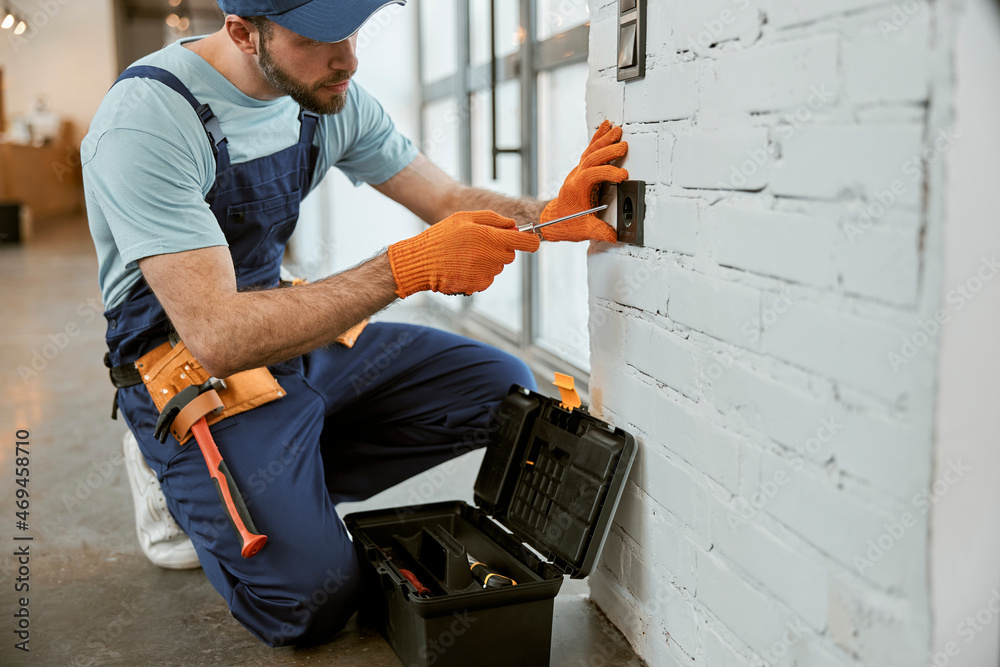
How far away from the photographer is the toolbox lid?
134 centimetres

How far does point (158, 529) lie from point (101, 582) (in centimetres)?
15

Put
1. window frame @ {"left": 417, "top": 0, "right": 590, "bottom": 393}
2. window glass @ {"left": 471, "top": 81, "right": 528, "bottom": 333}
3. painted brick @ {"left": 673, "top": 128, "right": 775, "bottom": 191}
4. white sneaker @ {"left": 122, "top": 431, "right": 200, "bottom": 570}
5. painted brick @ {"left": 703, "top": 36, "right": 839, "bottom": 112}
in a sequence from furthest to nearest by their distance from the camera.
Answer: window glass @ {"left": 471, "top": 81, "right": 528, "bottom": 333}
window frame @ {"left": 417, "top": 0, "right": 590, "bottom": 393}
white sneaker @ {"left": 122, "top": 431, "right": 200, "bottom": 570}
painted brick @ {"left": 673, "top": 128, "right": 775, "bottom": 191}
painted brick @ {"left": 703, "top": 36, "right": 839, "bottom": 112}

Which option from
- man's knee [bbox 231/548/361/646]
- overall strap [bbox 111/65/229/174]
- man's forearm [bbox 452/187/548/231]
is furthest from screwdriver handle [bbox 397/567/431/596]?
overall strap [bbox 111/65/229/174]

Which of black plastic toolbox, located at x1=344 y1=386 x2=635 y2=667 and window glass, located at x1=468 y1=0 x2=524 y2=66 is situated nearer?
black plastic toolbox, located at x1=344 y1=386 x2=635 y2=667

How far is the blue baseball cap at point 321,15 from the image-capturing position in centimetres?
140

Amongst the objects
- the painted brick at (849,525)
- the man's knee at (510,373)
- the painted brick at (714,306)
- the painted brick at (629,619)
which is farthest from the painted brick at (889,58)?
the man's knee at (510,373)

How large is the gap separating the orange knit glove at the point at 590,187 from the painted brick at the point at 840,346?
45 cm

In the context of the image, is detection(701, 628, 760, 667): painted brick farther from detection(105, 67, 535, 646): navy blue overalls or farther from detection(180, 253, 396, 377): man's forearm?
detection(180, 253, 396, 377): man's forearm

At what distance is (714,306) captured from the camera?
3.63ft

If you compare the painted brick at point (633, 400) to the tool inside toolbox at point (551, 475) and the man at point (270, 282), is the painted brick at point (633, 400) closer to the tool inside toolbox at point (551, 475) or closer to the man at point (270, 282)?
the tool inside toolbox at point (551, 475)

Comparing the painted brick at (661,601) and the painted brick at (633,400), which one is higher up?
the painted brick at (633,400)

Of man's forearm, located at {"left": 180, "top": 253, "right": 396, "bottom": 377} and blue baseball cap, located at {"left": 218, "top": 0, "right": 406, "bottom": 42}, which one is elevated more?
blue baseball cap, located at {"left": 218, "top": 0, "right": 406, "bottom": 42}

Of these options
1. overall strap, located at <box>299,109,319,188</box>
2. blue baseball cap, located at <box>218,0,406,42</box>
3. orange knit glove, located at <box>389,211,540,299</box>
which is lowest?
orange knit glove, located at <box>389,211,540,299</box>

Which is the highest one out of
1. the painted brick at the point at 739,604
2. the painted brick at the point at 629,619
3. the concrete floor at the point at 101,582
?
the painted brick at the point at 739,604
